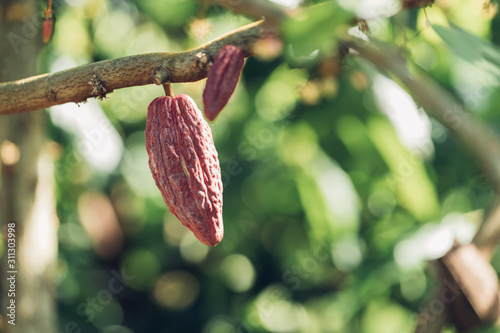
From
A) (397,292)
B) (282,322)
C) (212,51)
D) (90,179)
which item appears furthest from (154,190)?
(212,51)

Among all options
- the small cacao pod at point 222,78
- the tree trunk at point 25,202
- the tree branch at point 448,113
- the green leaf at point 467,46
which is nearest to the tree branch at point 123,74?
the small cacao pod at point 222,78

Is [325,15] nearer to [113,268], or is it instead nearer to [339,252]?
[339,252]

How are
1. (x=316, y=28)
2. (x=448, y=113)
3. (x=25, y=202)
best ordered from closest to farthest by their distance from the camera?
(x=316, y=28) < (x=448, y=113) < (x=25, y=202)

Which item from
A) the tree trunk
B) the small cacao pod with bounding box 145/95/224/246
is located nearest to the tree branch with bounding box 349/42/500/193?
the small cacao pod with bounding box 145/95/224/246

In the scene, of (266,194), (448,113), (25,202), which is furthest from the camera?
(266,194)

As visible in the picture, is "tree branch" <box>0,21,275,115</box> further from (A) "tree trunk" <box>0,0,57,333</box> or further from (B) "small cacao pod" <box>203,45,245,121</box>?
(A) "tree trunk" <box>0,0,57,333</box>

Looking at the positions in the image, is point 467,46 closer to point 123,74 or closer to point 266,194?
point 123,74

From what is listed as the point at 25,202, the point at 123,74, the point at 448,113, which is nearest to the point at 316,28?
the point at 123,74
